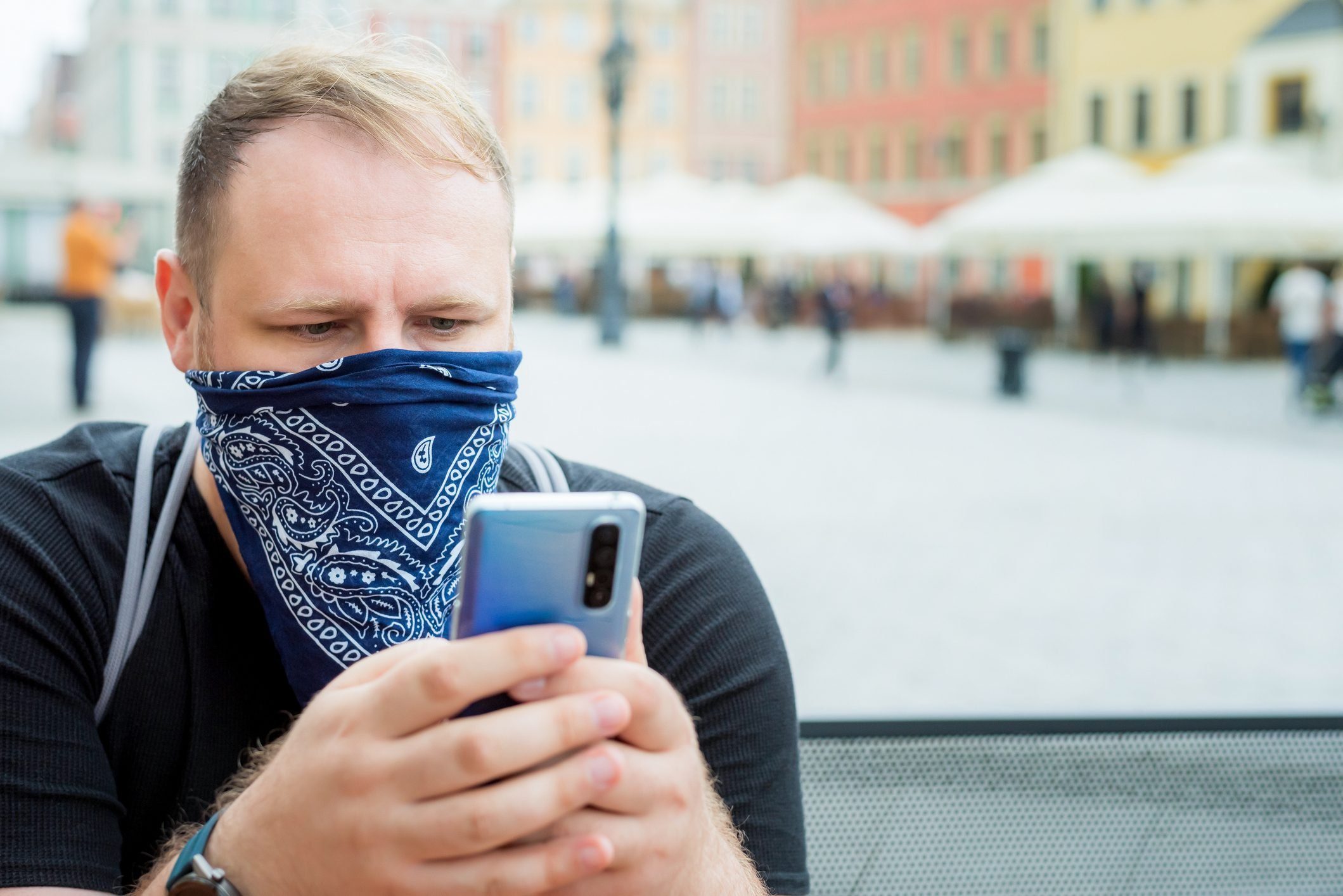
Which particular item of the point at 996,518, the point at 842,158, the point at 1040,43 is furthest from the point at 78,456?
the point at 842,158

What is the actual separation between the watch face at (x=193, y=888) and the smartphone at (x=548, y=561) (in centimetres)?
37

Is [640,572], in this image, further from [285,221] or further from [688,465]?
[688,465]

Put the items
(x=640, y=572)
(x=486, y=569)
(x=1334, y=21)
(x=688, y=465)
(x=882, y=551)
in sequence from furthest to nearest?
1. (x=1334, y=21)
2. (x=688, y=465)
3. (x=882, y=551)
4. (x=640, y=572)
5. (x=486, y=569)

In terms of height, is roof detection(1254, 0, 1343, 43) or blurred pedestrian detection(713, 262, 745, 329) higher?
roof detection(1254, 0, 1343, 43)

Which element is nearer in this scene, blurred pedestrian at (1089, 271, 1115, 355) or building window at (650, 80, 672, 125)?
blurred pedestrian at (1089, 271, 1115, 355)

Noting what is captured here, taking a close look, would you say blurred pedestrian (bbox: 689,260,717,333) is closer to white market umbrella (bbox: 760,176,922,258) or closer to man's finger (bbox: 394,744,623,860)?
white market umbrella (bbox: 760,176,922,258)

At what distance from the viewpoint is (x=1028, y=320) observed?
3544cm

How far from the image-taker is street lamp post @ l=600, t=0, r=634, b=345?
1069 inches

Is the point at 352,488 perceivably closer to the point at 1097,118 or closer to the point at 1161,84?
the point at 1161,84

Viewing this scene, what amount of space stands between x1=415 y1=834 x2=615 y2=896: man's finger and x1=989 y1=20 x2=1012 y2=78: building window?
193ft

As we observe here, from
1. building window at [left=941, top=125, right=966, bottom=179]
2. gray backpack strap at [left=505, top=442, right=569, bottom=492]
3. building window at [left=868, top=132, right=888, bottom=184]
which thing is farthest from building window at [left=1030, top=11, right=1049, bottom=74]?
gray backpack strap at [left=505, top=442, right=569, bottom=492]

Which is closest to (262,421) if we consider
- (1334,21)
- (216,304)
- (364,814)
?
(216,304)

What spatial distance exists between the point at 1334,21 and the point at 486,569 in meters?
42.4

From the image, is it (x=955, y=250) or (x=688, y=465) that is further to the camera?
(x=955, y=250)
